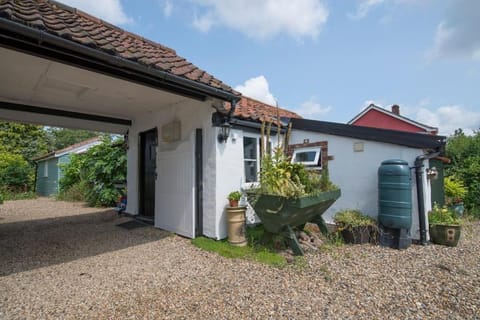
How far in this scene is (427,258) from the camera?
11.6ft

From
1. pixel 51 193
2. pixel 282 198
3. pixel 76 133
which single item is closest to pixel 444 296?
pixel 282 198

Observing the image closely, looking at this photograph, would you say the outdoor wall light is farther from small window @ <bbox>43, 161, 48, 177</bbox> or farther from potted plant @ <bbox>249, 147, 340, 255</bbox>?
small window @ <bbox>43, 161, 48, 177</bbox>

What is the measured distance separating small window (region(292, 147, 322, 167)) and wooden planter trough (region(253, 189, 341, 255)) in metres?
1.66

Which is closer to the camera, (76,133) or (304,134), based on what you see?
(304,134)

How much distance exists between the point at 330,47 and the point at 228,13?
9.86 feet

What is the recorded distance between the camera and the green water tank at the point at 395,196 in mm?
3975

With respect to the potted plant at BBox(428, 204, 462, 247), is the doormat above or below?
below

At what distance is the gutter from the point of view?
2.19 m

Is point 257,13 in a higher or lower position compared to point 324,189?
higher

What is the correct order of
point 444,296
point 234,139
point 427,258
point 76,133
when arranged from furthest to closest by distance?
point 76,133
point 234,139
point 427,258
point 444,296

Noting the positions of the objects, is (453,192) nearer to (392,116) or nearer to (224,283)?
(224,283)

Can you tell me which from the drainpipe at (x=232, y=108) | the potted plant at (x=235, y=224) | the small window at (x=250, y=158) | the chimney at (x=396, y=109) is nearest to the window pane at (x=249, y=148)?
the small window at (x=250, y=158)

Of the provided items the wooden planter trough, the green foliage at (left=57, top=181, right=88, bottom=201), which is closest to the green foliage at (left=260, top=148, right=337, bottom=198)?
the wooden planter trough

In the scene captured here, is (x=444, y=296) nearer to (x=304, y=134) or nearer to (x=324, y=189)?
(x=324, y=189)
